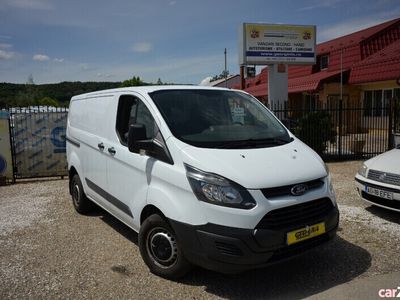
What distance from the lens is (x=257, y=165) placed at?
334 cm

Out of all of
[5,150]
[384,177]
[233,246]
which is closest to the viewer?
[233,246]

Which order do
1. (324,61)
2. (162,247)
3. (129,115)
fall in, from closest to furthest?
(162,247) < (129,115) < (324,61)

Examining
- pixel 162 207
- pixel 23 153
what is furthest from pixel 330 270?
pixel 23 153

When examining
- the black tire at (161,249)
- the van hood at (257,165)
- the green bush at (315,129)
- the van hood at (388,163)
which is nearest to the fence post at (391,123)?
the green bush at (315,129)

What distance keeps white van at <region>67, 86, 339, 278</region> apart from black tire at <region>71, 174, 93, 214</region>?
132cm

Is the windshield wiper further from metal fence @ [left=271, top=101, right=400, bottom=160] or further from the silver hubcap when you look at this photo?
metal fence @ [left=271, top=101, right=400, bottom=160]

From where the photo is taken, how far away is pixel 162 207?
3498 mm

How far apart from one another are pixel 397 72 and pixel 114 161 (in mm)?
16638

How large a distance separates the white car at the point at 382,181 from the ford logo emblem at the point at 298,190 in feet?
7.82

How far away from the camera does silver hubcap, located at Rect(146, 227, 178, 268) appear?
3.56 m

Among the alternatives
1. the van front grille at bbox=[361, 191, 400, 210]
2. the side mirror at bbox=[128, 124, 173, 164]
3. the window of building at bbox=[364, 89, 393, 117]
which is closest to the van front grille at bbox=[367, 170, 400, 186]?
the van front grille at bbox=[361, 191, 400, 210]

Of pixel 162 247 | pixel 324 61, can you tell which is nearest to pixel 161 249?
pixel 162 247

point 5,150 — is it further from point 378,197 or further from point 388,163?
point 388,163

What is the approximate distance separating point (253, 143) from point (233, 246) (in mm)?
1168
